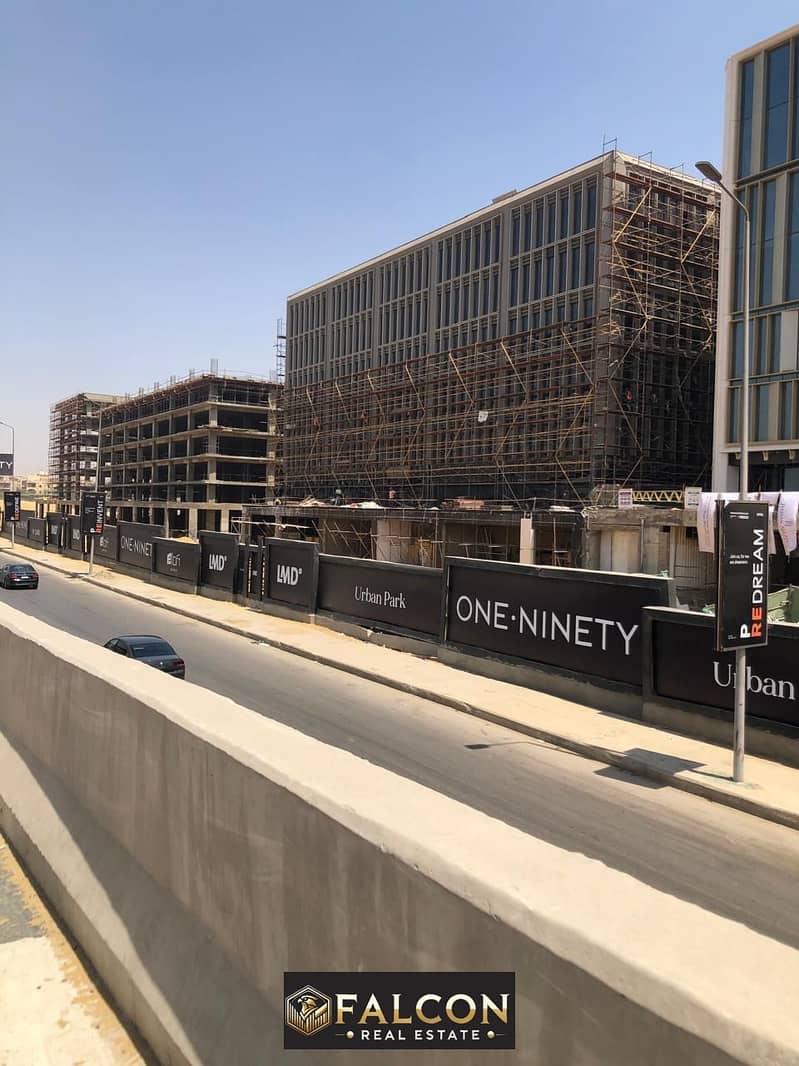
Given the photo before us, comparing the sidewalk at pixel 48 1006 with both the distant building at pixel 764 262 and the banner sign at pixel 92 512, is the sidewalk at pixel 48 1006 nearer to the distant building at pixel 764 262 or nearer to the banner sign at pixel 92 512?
the banner sign at pixel 92 512

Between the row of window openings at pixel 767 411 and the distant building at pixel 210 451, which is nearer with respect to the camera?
the row of window openings at pixel 767 411

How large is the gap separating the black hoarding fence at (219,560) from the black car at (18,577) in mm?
7945

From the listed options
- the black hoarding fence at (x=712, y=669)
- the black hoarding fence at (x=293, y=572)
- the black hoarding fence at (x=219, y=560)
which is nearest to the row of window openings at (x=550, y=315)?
the black hoarding fence at (x=219, y=560)

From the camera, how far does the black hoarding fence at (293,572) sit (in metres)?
26.5

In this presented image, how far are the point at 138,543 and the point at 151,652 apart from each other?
26696mm

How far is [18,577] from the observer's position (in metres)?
35.3

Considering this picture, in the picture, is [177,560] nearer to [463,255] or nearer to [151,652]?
[151,652]

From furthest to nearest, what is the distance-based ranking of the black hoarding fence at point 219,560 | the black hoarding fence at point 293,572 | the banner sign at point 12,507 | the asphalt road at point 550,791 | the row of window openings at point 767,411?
the banner sign at point 12,507
the row of window openings at point 767,411
the black hoarding fence at point 219,560
the black hoarding fence at point 293,572
the asphalt road at point 550,791

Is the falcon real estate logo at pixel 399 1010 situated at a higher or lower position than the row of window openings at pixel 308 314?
lower

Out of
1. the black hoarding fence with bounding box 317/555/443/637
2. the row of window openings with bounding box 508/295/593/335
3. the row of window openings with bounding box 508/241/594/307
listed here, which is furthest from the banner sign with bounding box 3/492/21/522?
the black hoarding fence with bounding box 317/555/443/637

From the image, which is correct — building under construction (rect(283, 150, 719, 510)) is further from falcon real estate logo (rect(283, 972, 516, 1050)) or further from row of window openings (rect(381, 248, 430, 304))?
falcon real estate logo (rect(283, 972, 516, 1050))

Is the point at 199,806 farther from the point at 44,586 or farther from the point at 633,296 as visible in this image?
the point at 633,296

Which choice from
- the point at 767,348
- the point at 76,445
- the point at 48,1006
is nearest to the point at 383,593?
the point at 48,1006

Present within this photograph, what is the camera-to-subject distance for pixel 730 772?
38.4 feet
